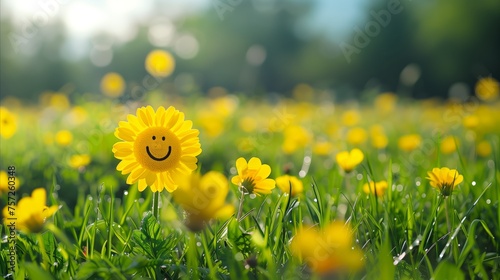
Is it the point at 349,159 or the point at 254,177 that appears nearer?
the point at 254,177

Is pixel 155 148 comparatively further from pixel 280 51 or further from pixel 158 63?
pixel 280 51

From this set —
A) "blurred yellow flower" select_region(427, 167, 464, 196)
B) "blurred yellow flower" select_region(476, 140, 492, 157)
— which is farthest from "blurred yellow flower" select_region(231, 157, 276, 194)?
"blurred yellow flower" select_region(476, 140, 492, 157)

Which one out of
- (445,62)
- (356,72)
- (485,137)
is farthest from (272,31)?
(485,137)

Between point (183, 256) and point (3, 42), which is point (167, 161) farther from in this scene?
point (3, 42)

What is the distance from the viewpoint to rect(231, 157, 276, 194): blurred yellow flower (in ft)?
4.24

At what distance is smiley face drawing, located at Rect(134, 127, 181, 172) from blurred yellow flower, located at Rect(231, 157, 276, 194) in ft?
0.55

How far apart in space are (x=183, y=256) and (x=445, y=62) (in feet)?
61.0

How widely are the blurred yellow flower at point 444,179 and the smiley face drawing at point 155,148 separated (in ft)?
2.09

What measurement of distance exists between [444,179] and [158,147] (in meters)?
0.70

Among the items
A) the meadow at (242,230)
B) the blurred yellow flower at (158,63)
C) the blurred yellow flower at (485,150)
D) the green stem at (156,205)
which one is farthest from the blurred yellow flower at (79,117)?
the green stem at (156,205)

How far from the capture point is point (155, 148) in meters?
1.22

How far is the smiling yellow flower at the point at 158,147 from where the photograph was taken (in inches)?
47.6

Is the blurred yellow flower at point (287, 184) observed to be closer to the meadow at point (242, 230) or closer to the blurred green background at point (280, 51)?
the meadow at point (242, 230)

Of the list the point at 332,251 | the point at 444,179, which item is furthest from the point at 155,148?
the point at 444,179
